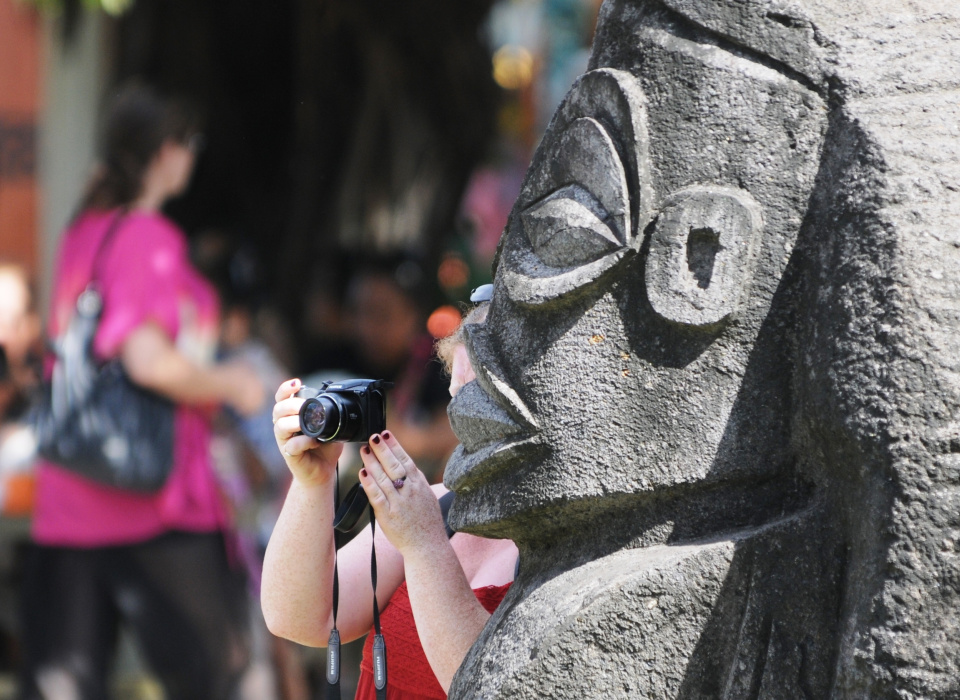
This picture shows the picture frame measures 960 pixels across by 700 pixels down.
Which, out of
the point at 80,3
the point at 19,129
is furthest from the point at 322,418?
the point at 80,3

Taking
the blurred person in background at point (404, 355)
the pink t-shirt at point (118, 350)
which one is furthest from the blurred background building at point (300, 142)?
the pink t-shirt at point (118, 350)

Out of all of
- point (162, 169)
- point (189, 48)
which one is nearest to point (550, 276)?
point (162, 169)

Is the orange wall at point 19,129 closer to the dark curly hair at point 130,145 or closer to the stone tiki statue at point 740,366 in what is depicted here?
the dark curly hair at point 130,145

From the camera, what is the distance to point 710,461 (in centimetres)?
133

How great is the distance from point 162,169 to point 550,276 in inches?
73.2

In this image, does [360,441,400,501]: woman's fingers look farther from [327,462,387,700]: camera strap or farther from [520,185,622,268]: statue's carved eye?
[520,185,622,268]: statue's carved eye

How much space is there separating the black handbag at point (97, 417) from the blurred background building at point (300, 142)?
213 cm

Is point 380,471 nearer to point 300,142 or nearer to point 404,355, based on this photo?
point 404,355

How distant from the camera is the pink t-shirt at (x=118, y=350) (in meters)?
2.78

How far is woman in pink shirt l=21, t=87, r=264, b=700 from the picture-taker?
9.09ft

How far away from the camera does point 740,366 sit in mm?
1336

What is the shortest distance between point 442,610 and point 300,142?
18.1 feet

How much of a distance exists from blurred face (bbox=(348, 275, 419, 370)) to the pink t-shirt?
1601 millimetres

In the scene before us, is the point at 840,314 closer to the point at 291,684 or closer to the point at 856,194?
the point at 856,194
